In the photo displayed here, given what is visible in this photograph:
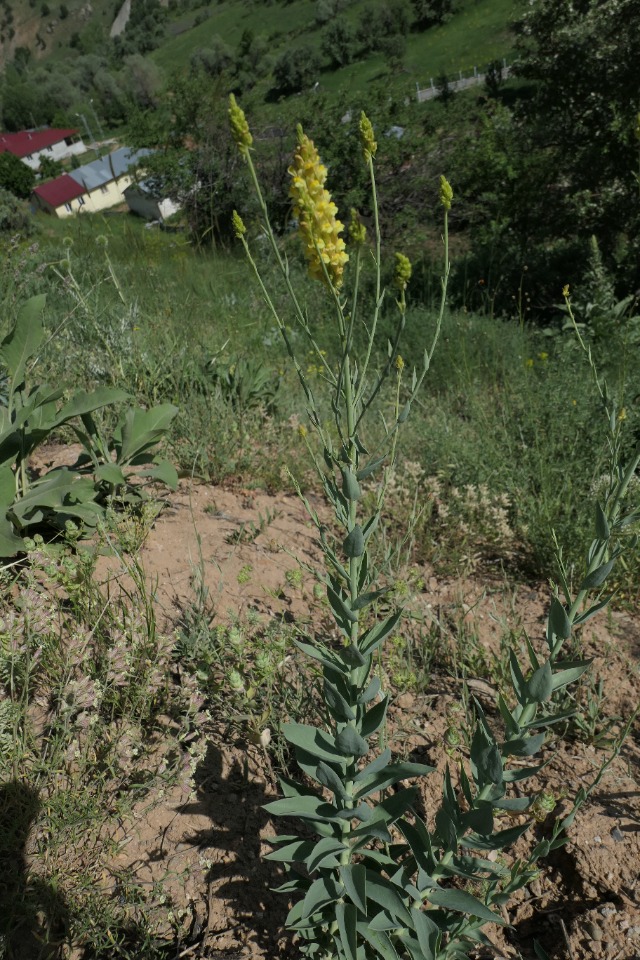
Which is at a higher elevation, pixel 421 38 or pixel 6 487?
pixel 421 38

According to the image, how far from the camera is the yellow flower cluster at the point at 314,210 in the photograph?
108cm

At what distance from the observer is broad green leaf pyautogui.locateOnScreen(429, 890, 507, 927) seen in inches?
44.6

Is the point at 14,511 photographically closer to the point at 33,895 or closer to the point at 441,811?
the point at 33,895

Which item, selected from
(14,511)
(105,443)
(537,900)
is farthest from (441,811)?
(105,443)

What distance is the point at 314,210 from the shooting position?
110 cm

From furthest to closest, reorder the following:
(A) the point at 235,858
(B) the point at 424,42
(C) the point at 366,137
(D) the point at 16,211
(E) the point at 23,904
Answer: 1. (B) the point at 424,42
2. (D) the point at 16,211
3. (A) the point at 235,858
4. (E) the point at 23,904
5. (C) the point at 366,137

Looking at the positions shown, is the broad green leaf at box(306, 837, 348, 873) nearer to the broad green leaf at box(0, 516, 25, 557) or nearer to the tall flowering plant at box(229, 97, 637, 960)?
the tall flowering plant at box(229, 97, 637, 960)

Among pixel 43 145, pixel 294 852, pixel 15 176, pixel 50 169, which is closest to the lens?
pixel 294 852

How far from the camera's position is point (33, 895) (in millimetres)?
1478

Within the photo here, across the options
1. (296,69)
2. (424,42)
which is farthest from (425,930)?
(296,69)

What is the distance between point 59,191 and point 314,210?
4828 centimetres

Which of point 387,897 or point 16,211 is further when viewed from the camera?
point 16,211

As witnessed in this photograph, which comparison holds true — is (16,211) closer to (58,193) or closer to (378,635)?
(378,635)

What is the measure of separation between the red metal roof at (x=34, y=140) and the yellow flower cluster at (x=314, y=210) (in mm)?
76495
